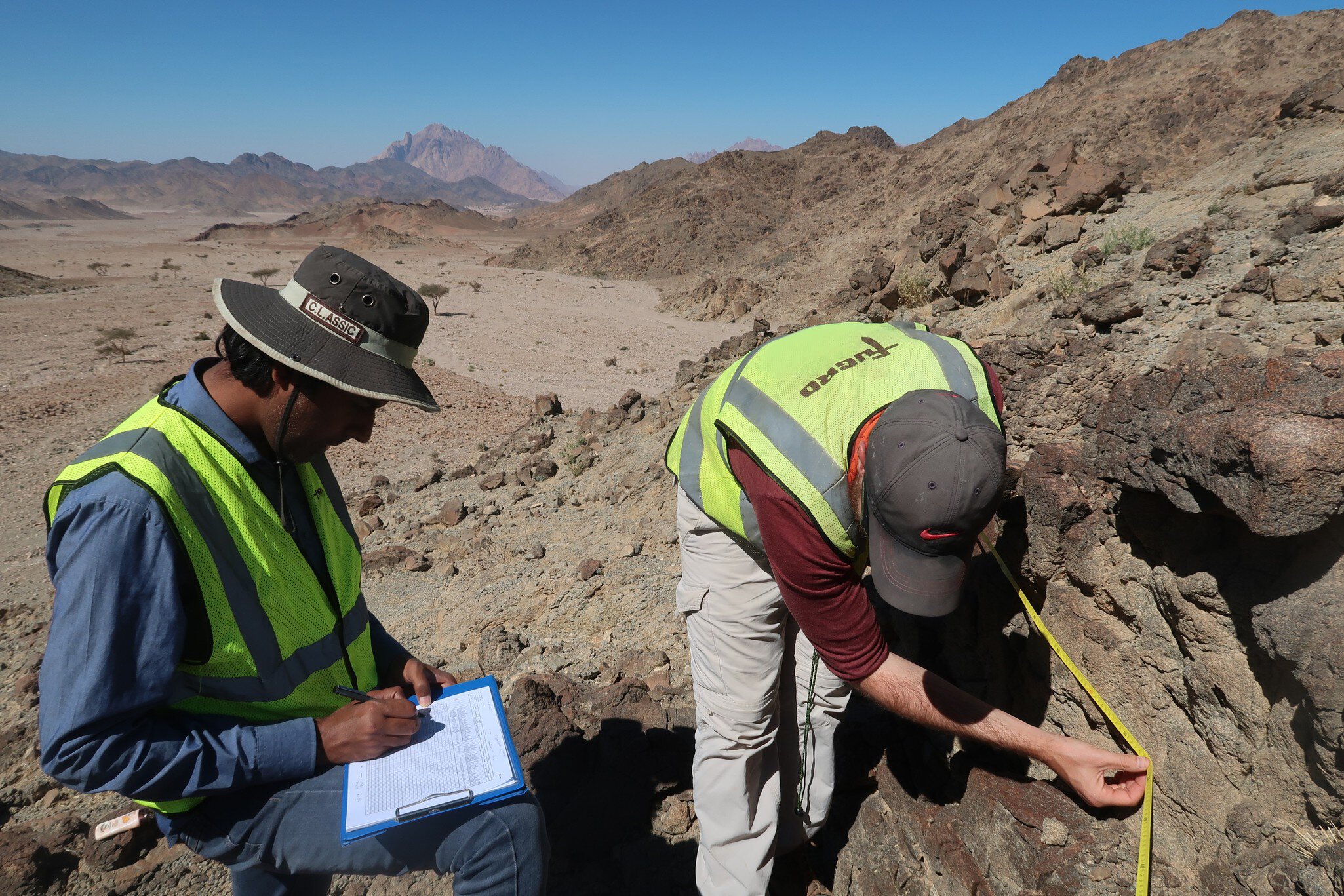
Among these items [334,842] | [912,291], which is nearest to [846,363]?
[334,842]

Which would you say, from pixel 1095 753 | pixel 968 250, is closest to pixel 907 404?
pixel 1095 753

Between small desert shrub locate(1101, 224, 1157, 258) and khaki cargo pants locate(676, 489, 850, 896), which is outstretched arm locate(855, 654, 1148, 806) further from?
small desert shrub locate(1101, 224, 1157, 258)

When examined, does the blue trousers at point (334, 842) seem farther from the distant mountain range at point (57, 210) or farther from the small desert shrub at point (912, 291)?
the distant mountain range at point (57, 210)

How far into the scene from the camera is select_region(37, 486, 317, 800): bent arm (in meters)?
1.15

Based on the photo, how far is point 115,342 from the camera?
42.7 feet

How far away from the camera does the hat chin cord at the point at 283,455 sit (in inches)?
55.6

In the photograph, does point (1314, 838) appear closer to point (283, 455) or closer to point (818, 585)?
point (818, 585)

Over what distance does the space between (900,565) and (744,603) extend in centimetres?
59

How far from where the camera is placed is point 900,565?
142cm

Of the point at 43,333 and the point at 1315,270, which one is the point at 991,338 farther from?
the point at 43,333

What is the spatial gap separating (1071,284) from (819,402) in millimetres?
4311

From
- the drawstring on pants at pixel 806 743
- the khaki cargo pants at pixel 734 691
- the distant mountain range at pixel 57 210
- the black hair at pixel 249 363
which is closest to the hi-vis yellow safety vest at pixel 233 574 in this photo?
the black hair at pixel 249 363

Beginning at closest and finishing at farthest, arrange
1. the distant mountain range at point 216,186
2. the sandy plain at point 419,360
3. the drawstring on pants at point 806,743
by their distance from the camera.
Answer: the drawstring on pants at point 806,743 → the sandy plain at point 419,360 → the distant mountain range at point 216,186

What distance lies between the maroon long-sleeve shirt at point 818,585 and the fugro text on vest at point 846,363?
0.69ft
